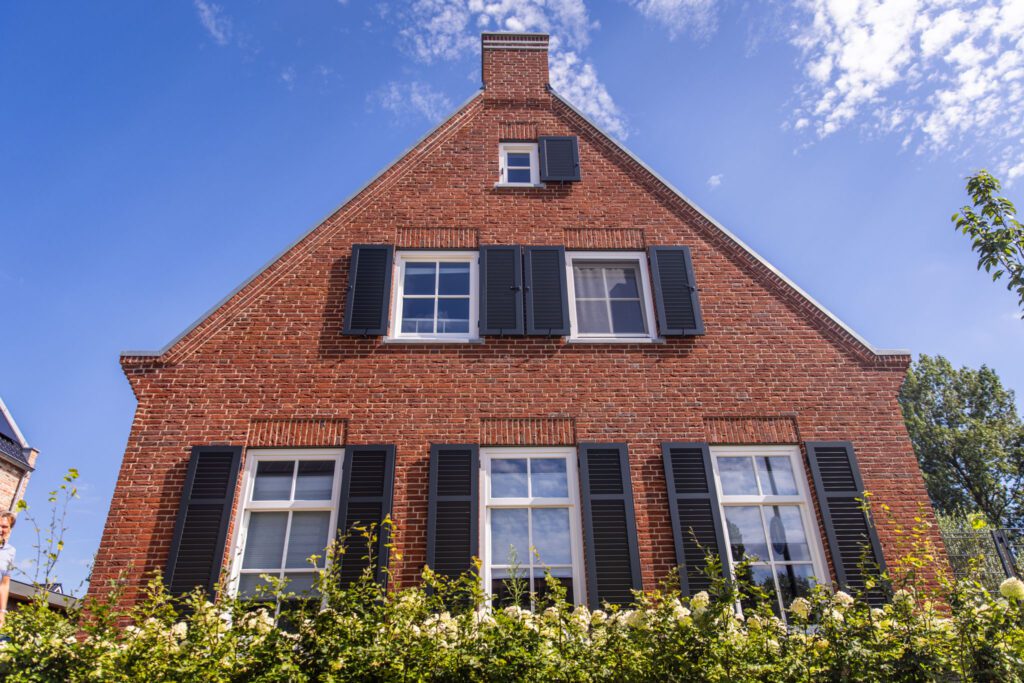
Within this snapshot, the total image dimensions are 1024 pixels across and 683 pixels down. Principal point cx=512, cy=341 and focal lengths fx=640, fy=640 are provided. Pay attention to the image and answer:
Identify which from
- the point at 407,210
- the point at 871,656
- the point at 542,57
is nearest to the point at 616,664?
the point at 871,656

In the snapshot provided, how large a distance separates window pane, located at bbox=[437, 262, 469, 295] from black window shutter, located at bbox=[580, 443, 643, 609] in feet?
9.91

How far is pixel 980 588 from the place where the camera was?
5152 millimetres

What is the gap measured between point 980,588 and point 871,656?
4.07ft

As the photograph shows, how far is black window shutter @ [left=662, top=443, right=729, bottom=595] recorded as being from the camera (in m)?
7.45

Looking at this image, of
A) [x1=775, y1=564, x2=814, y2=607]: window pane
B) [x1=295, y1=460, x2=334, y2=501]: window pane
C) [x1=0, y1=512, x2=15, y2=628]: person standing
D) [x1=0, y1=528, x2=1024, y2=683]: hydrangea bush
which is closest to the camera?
[x1=0, y1=528, x2=1024, y2=683]: hydrangea bush

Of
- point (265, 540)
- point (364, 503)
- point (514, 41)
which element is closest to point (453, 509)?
point (364, 503)

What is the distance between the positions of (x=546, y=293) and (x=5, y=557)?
21.7 feet

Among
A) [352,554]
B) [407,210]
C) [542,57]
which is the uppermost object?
[542,57]

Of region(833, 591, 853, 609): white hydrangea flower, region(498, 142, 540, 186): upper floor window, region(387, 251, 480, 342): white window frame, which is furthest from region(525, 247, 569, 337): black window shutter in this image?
region(833, 591, 853, 609): white hydrangea flower

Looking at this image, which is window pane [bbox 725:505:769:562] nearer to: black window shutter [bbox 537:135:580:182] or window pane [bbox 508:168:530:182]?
black window shutter [bbox 537:135:580:182]

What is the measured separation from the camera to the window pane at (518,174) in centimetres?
1071

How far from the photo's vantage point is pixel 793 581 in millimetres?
7648

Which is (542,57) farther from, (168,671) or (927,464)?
(927,464)

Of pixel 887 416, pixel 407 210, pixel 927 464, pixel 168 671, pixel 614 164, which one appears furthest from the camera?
pixel 927 464
